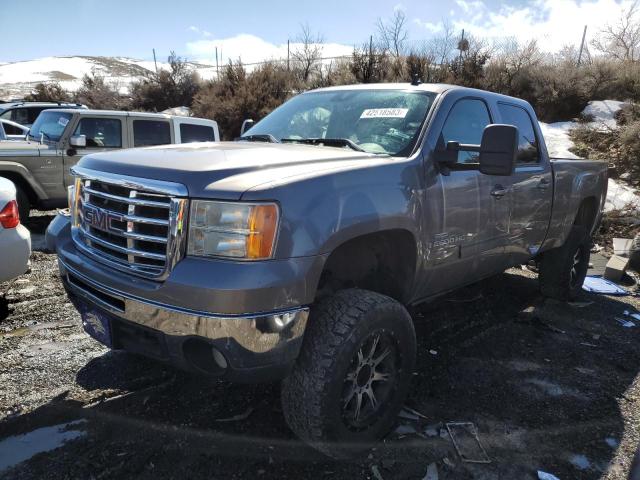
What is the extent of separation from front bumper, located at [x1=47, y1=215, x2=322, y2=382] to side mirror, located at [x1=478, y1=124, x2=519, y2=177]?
127 centimetres

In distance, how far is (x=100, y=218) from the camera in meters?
2.43

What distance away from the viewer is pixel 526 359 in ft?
12.4

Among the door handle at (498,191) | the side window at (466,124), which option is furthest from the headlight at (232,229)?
the door handle at (498,191)

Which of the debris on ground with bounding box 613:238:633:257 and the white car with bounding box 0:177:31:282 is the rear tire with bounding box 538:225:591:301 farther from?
the white car with bounding box 0:177:31:282

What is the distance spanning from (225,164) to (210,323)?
742 mm

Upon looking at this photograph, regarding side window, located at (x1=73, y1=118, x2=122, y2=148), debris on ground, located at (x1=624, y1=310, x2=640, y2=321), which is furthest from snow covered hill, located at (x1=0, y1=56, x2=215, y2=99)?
debris on ground, located at (x1=624, y1=310, x2=640, y2=321)

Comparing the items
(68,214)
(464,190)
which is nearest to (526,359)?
(464,190)

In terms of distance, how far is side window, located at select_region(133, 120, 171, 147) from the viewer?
8.37m

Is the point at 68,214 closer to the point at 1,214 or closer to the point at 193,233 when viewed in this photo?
the point at 1,214

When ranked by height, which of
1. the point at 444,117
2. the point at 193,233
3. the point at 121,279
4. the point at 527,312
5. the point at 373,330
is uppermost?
the point at 444,117

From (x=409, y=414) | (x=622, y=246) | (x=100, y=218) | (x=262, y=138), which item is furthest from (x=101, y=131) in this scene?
(x=622, y=246)

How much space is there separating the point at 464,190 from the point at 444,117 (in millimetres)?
482

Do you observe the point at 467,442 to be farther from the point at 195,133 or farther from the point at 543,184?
the point at 195,133

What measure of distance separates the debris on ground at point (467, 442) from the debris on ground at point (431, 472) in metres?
0.18
